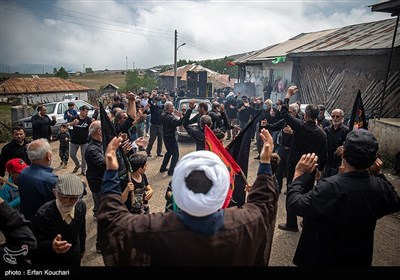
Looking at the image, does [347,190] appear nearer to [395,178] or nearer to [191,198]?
[191,198]

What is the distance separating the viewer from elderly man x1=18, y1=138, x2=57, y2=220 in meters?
2.91

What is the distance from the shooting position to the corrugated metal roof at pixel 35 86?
29.2 m

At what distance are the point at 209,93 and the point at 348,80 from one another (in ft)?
39.2

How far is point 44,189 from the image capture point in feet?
9.61

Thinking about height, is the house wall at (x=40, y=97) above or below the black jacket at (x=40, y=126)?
above

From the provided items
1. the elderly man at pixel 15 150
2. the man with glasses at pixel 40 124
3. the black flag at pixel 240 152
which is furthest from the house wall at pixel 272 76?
the elderly man at pixel 15 150

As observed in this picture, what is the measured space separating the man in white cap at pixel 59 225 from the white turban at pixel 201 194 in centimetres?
147

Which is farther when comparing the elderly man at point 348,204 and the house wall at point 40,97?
the house wall at point 40,97

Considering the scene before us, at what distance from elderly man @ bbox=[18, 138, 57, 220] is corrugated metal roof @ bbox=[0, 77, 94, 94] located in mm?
30855

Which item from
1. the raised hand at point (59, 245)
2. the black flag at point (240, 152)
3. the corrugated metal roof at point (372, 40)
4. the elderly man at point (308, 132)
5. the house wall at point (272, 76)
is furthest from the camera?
the house wall at point (272, 76)

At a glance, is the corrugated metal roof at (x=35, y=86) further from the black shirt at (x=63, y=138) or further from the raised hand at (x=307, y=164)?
the raised hand at (x=307, y=164)

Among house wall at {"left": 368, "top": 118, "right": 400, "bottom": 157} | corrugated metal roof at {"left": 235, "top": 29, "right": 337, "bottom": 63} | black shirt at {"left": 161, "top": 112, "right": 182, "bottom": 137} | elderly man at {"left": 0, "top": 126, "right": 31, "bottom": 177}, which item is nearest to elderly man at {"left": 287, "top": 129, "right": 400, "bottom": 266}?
elderly man at {"left": 0, "top": 126, "right": 31, "bottom": 177}

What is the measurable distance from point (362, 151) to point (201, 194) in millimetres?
1356

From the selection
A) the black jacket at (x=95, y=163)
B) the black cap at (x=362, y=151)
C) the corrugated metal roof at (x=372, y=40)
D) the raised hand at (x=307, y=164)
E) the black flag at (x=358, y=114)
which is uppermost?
the corrugated metal roof at (x=372, y=40)
